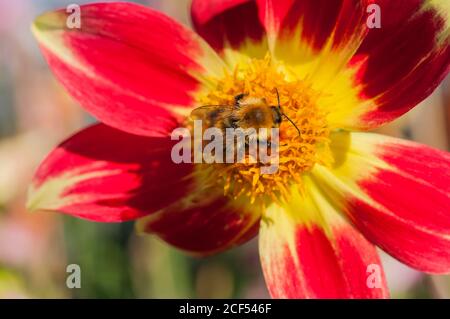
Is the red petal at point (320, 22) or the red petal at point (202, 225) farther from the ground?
the red petal at point (320, 22)

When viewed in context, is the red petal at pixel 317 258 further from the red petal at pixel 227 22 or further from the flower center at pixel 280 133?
the red petal at pixel 227 22

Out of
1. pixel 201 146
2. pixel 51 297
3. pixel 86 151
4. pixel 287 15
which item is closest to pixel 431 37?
pixel 287 15

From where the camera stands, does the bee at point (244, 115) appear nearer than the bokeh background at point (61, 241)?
Yes

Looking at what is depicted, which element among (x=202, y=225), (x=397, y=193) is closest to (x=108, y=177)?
(x=202, y=225)

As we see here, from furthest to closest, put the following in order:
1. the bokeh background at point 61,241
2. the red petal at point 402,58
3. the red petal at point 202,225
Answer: the bokeh background at point 61,241
the red petal at point 202,225
the red petal at point 402,58

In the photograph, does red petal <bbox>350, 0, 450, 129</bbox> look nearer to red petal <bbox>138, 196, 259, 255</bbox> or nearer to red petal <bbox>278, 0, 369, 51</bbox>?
red petal <bbox>278, 0, 369, 51</bbox>

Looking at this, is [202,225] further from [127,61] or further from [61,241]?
[61,241]

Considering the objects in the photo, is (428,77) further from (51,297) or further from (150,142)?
(51,297)

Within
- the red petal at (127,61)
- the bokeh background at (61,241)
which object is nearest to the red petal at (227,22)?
the red petal at (127,61)
